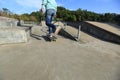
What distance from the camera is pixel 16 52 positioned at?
6.51 metres

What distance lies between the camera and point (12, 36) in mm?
7566

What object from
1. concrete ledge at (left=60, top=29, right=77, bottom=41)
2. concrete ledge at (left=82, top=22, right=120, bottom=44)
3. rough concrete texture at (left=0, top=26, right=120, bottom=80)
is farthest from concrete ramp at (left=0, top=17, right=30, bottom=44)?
concrete ledge at (left=82, top=22, right=120, bottom=44)

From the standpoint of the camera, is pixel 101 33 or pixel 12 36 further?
pixel 101 33

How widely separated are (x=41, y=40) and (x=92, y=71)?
3.59 meters

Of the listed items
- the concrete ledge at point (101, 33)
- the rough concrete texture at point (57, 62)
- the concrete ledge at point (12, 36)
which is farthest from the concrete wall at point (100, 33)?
the concrete ledge at point (12, 36)

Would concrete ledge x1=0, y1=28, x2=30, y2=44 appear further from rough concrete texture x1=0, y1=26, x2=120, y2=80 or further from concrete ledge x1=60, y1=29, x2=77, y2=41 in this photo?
concrete ledge x1=60, y1=29, x2=77, y2=41

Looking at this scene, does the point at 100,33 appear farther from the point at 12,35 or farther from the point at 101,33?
the point at 12,35

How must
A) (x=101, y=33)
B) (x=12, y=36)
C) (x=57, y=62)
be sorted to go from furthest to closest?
(x=101, y=33)
(x=12, y=36)
(x=57, y=62)

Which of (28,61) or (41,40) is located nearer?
(28,61)

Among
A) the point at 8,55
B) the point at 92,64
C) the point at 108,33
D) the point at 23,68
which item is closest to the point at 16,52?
the point at 8,55

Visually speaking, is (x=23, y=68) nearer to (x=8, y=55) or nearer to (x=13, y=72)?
(x=13, y=72)

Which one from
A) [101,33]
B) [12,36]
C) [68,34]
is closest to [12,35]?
[12,36]

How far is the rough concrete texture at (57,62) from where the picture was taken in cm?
484

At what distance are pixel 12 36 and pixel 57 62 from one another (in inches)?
91.3
